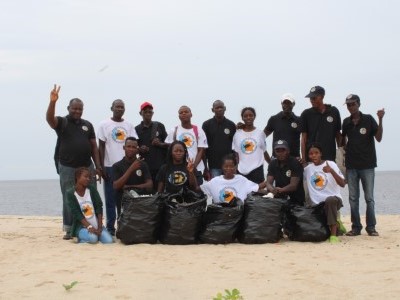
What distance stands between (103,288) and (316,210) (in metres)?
3.42

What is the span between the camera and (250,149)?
8078mm

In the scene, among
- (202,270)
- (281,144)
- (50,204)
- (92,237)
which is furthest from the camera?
(50,204)

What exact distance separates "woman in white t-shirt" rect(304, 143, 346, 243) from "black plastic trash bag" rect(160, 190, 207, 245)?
1.48 metres

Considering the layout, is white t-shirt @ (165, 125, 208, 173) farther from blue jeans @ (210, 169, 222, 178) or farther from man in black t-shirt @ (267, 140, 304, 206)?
man in black t-shirt @ (267, 140, 304, 206)

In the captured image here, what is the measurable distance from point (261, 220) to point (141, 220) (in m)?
1.51

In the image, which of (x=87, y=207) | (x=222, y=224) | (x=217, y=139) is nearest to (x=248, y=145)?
(x=217, y=139)

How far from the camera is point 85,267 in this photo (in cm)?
586

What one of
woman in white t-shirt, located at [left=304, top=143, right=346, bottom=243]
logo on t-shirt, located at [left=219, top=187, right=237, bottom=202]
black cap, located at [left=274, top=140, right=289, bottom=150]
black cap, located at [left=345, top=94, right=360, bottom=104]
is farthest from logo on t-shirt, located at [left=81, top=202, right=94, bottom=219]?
black cap, located at [left=345, top=94, right=360, bottom=104]

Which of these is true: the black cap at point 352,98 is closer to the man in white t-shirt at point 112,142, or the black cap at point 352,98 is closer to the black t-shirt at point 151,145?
the black t-shirt at point 151,145

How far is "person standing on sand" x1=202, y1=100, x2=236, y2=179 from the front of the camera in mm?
8211

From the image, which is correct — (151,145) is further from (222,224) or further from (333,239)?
(333,239)

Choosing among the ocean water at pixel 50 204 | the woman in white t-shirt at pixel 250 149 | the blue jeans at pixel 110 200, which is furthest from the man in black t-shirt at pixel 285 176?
the ocean water at pixel 50 204

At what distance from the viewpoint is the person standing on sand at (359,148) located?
7832 mm

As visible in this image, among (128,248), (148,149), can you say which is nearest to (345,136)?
(148,149)
